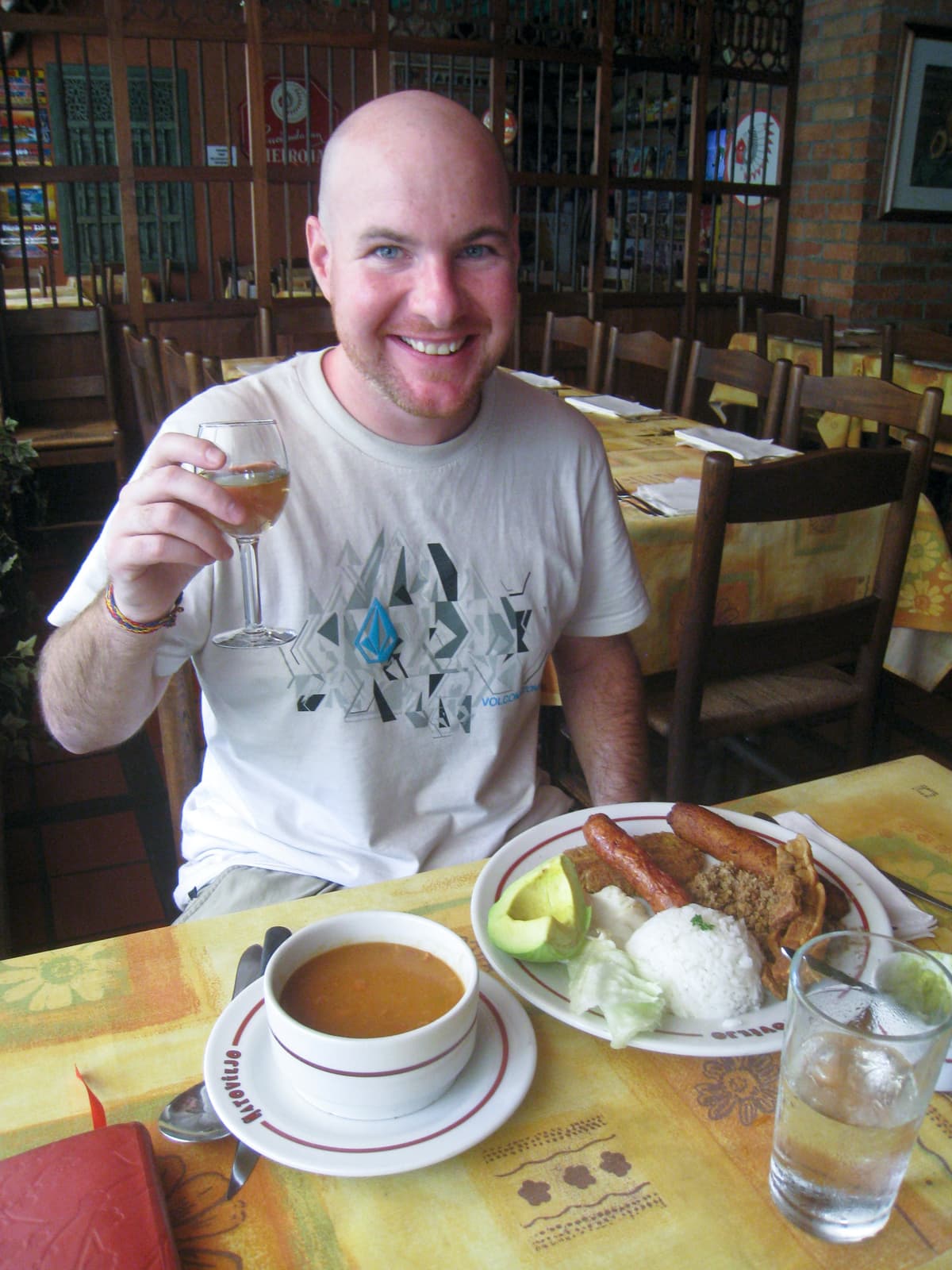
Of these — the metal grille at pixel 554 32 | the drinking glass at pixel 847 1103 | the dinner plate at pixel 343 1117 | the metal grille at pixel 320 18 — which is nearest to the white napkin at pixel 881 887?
the drinking glass at pixel 847 1103

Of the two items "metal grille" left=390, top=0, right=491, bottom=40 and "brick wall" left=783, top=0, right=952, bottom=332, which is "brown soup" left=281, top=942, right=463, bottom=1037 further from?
"brick wall" left=783, top=0, right=952, bottom=332

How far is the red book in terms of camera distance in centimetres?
55

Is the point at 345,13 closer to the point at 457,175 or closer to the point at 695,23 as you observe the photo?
the point at 695,23

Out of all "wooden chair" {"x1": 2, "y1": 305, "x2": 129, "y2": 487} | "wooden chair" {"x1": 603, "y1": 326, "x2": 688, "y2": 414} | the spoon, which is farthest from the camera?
"wooden chair" {"x1": 2, "y1": 305, "x2": 129, "y2": 487}

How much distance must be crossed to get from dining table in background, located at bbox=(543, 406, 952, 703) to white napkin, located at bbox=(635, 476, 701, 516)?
0.04 m

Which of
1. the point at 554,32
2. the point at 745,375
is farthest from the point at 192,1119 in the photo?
the point at 554,32

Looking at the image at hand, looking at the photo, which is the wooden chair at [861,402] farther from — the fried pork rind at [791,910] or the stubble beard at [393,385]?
the fried pork rind at [791,910]

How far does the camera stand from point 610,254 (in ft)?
22.2

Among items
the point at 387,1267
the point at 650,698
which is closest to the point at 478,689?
the point at 387,1267

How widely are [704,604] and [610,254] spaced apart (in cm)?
552

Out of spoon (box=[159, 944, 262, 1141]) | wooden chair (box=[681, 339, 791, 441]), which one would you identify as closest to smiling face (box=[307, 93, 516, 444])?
spoon (box=[159, 944, 262, 1141])

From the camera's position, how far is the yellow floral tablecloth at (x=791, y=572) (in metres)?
2.16

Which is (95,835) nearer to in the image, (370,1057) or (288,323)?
(370,1057)

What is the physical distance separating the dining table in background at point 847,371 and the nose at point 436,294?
2614 mm
